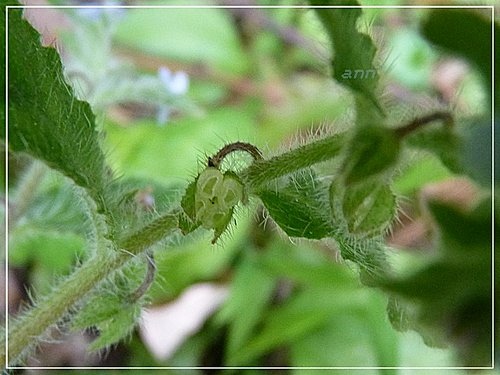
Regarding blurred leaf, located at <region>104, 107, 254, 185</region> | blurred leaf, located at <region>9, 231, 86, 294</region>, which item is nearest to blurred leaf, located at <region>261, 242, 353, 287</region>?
blurred leaf, located at <region>104, 107, 254, 185</region>

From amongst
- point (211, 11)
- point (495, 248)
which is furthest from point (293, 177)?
point (211, 11)

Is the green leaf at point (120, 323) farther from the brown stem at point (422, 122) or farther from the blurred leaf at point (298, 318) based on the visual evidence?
the blurred leaf at point (298, 318)

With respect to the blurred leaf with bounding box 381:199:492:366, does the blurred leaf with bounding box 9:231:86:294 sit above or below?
below

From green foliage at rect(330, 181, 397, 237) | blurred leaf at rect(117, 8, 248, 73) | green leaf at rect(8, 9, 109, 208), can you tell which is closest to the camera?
green foliage at rect(330, 181, 397, 237)

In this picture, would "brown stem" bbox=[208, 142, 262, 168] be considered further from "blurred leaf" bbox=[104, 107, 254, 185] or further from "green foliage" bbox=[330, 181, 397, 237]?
"blurred leaf" bbox=[104, 107, 254, 185]

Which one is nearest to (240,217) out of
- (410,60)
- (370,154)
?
(370,154)

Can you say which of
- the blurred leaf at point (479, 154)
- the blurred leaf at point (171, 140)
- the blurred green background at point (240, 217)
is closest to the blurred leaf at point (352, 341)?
the blurred green background at point (240, 217)

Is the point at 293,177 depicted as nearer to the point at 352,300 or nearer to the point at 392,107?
the point at 392,107
